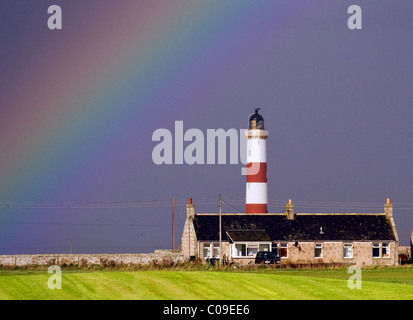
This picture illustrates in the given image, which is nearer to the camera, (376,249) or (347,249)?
(347,249)

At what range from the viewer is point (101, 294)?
136 ft

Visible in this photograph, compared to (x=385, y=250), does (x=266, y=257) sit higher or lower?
lower

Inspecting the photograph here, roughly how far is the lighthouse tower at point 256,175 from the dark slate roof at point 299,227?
7.19 metres

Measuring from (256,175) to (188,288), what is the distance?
58125mm

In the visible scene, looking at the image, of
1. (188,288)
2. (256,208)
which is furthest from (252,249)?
(188,288)

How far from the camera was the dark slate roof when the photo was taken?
89500 mm

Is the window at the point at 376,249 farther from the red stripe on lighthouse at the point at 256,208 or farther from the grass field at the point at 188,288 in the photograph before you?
the grass field at the point at 188,288

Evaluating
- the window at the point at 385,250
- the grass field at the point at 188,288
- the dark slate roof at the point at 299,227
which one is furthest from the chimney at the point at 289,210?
the grass field at the point at 188,288

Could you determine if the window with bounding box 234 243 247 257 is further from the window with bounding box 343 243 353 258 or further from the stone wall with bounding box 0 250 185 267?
the window with bounding box 343 243 353 258

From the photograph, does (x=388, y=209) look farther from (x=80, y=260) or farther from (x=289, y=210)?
(x=80, y=260)

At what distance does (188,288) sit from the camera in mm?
43688
